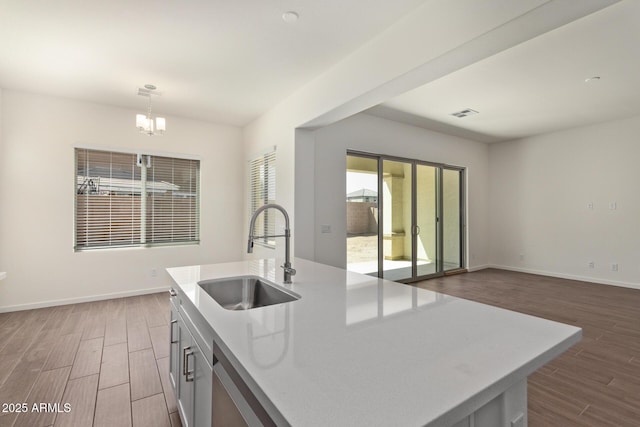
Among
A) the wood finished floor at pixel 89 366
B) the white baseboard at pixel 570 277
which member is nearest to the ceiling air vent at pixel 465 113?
the white baseboard at pixel 570 277

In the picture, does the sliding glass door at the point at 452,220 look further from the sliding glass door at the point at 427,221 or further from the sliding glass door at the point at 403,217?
the sliding glass door at the point at 427,221

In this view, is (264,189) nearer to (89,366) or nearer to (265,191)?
(265,191)

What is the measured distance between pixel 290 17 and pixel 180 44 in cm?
114

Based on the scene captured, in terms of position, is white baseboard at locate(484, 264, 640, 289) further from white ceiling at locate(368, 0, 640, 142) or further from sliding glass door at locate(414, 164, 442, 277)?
white ceiling at locate(368, 0, 640, 142)

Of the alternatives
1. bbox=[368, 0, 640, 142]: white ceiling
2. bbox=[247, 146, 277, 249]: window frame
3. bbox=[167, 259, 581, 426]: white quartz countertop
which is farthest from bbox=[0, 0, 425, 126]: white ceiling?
bbox=[167, 259, 581, 426]: white quartz countertop

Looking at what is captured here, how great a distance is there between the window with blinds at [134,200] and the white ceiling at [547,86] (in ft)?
11.0

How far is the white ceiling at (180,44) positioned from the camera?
7.87ft

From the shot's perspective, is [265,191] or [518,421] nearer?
[518,421]

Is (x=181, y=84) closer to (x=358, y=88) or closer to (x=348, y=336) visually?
(x=358, y=88)

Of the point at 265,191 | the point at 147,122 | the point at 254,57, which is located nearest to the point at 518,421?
the point at 254,57

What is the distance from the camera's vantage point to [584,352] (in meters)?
2.82

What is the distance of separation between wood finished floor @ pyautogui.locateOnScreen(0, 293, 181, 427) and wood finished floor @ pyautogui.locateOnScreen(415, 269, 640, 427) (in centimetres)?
255

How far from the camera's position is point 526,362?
2.86ft

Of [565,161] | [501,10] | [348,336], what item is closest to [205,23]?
[501,10]
